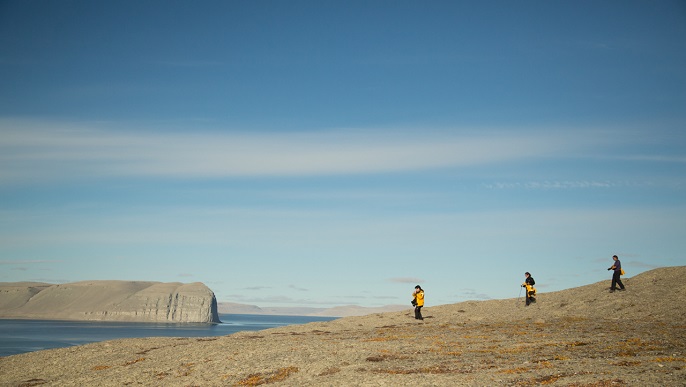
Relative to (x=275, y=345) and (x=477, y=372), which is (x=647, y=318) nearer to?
(x=477, y=372)

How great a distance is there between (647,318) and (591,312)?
5.10 meters

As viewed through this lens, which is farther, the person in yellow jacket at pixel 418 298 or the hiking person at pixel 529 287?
the hiking person at pixel 529 287

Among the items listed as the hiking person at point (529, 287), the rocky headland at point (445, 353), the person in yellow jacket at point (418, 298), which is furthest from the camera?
the hiking person at point (529, 287)

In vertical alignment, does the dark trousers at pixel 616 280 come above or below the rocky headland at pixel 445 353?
above

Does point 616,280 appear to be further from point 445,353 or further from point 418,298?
point 445,353

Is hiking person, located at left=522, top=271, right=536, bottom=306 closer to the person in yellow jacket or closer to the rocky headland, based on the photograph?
the rocky headland

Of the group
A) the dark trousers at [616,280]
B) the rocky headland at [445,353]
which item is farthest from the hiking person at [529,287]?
the dark trousers at [616,280]

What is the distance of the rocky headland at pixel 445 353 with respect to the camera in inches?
839

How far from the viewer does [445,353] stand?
27.0m

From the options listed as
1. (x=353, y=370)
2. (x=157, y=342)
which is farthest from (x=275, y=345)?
(x=157, y=342)

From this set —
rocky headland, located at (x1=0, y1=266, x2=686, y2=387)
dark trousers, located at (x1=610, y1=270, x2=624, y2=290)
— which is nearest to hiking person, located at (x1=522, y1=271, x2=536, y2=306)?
rocky headland, located at (x1=0, y1=266, x2=686, y2=387)

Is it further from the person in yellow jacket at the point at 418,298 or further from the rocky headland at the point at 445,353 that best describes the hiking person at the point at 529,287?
the person in yellow jacket at the point at 418,298

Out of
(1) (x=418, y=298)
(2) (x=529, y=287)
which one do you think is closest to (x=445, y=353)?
(1) (x=418, y=298)

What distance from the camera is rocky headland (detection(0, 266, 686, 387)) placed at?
21312mm
